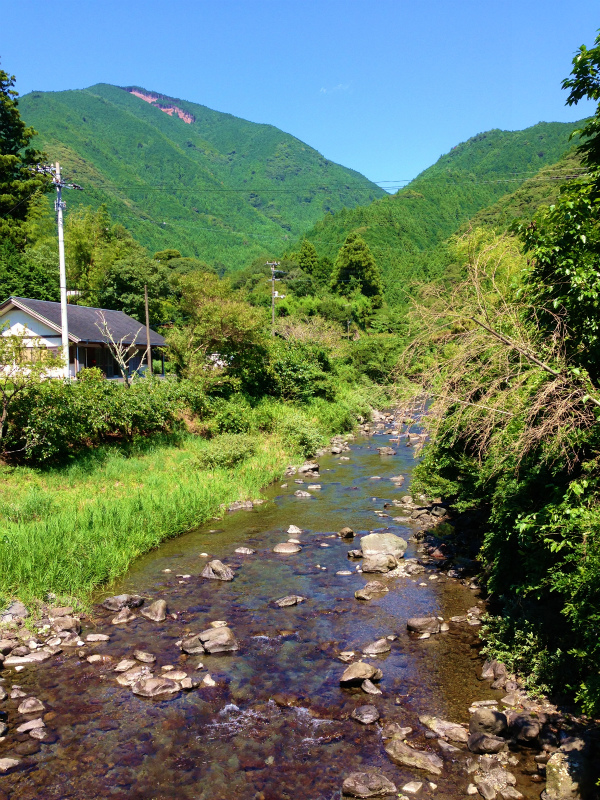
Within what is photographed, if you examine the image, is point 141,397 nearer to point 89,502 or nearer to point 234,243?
point 89,502

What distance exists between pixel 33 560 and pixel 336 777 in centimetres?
775

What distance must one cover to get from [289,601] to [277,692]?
305 cm

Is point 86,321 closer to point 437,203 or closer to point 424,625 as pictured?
point 424,625

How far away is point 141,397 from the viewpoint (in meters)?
21.9

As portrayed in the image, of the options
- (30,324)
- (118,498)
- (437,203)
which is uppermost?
(437,203)

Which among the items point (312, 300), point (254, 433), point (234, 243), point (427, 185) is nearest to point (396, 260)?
point (312, 300)

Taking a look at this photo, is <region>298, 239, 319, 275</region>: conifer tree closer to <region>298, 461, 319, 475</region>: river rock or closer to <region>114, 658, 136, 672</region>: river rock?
<region>298, 461, 319, 475</region>: river rock

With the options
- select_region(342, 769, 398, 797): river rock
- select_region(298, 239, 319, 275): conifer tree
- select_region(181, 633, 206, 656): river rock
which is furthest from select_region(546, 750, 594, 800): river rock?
select_region(298, 239, 319, 275): conifer tree

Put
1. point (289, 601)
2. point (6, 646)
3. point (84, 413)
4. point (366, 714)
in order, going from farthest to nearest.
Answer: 1. point (84, 413)
2. point (289, 601)
3. point (6, 646)
4. point (366, 714)

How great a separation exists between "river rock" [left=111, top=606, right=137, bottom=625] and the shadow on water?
6.6 inches

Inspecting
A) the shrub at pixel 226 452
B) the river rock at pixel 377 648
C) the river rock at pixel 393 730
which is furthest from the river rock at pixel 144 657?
the shrub at pixel 226 452

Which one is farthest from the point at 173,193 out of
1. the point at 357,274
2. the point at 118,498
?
→ the point at 118,498

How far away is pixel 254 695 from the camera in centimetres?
867

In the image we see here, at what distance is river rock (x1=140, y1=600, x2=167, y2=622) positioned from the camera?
1100cm
